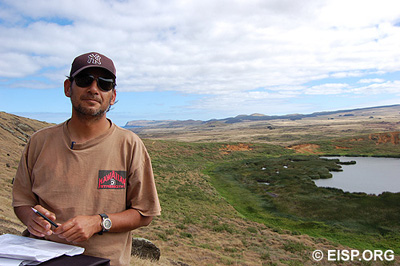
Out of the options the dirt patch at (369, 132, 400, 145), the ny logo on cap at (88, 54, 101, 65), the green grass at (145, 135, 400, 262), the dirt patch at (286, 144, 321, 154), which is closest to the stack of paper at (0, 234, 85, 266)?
the ny logo on cap at (88, 54, 101, 65)

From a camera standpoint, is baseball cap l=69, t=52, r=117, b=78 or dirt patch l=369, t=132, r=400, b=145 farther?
dirt patch l=369, t=132, r=400, b=145

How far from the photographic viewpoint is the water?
2930 cm

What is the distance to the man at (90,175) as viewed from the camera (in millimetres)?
2258

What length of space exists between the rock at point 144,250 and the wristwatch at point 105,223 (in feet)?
24.1

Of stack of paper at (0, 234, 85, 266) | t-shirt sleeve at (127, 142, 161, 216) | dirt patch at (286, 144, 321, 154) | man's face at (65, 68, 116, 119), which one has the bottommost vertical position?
dirt patch at (286, 144, 321, 154)

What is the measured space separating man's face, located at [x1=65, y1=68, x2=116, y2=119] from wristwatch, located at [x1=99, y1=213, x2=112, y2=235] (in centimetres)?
88

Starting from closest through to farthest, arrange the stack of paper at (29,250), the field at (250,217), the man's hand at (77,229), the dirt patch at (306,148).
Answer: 1. the stack of paper at (29,250)
2. the man's hand at (77,229)
3. the field at (250,217)
4. the dirt patch at (306,148)

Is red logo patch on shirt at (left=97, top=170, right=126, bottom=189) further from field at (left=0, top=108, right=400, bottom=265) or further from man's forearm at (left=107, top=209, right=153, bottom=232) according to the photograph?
field at (left=0, top=108, right=400, bottom=265)

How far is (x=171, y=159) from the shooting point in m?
47.2

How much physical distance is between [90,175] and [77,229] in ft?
1.44

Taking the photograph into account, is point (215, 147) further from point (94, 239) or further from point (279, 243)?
point (94, 239)

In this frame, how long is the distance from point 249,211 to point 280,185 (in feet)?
33.1

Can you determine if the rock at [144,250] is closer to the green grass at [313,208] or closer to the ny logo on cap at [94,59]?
the ny logo on cap at [94,59]

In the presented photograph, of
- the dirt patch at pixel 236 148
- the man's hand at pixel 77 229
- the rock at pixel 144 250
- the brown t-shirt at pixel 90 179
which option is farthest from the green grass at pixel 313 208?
the dirt patch at pixel 236 148
